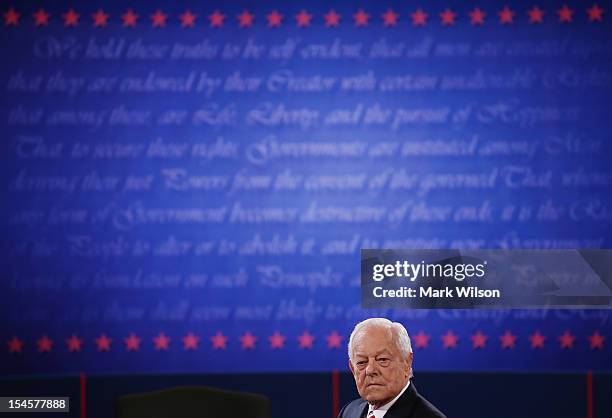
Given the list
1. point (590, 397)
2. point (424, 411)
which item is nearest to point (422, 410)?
point (424, 411)

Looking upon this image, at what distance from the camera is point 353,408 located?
98.4 inches

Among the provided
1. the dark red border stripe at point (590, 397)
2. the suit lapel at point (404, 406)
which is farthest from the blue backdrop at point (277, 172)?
the suit lapel at point (404, 406)

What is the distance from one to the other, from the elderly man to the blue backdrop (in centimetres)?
208

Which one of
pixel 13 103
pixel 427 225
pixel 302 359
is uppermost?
pixel 13 103

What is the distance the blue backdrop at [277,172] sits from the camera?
458 centimetres

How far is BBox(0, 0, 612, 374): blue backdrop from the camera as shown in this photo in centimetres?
458

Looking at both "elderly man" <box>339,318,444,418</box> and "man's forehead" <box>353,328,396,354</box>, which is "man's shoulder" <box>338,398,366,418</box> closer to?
"elderly man" <box>339,318,444,418</box>

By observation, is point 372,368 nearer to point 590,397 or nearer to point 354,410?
point 354,410

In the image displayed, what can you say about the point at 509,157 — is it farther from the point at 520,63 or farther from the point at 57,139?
the point at 57,139

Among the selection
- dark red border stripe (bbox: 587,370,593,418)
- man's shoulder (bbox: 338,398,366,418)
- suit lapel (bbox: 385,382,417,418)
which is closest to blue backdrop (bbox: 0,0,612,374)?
dark red border stripe (bbox: 587,370,593,418)

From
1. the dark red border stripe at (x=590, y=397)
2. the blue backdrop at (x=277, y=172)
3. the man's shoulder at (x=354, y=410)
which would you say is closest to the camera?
the man's shoulder at (x=354, y=410)

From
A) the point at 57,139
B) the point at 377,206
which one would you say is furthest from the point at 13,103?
the point at 377,206

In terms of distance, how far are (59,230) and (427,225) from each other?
1.74 metres

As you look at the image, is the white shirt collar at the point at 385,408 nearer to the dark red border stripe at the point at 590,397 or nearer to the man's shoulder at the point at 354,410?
the man's shoulder at the point at 354,410
